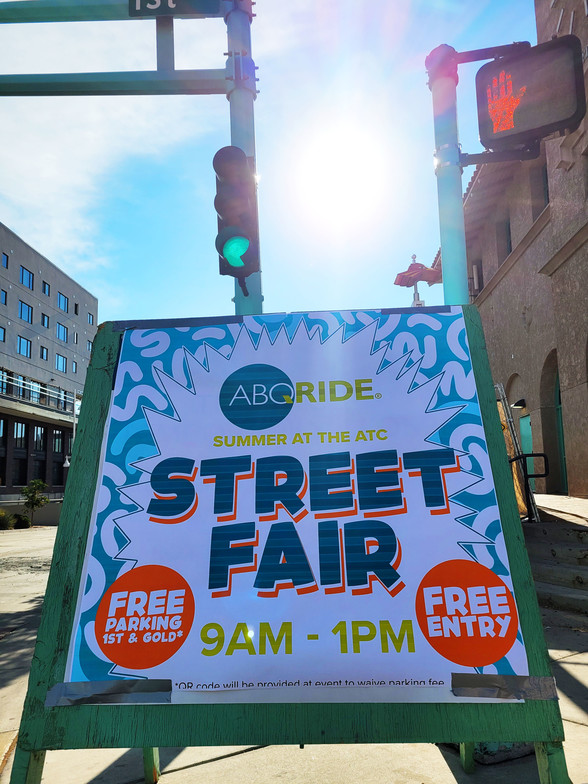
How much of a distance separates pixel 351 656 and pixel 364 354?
1181 millimetres

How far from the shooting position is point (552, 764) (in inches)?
73.2

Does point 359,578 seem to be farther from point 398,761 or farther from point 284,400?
point 398,761

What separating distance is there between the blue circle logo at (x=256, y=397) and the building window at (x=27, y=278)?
50.3m

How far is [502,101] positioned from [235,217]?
6.95 ft

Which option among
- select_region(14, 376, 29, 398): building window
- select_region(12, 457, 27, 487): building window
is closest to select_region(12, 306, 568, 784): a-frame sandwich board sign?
select_region(14, 376, 29, 398): building window

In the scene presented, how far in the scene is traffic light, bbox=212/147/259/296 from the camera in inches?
183

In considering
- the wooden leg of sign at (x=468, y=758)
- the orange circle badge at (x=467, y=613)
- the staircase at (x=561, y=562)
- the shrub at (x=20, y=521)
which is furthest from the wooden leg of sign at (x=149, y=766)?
the shrub at (x=20, y=521)

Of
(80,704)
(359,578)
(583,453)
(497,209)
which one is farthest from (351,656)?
(497,209)

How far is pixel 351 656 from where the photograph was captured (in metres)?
2.03

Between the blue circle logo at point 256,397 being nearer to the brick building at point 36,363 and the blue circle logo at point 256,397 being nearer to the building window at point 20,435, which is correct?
the brick building at point 36,363

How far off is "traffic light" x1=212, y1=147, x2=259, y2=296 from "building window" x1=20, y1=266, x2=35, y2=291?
47979mm

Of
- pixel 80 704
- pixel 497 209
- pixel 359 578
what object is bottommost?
pixel 80 704

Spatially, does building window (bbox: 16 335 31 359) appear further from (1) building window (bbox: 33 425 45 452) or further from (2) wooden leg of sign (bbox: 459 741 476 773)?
(2) wooden leg of sign (bbox: 459 741 476 773)

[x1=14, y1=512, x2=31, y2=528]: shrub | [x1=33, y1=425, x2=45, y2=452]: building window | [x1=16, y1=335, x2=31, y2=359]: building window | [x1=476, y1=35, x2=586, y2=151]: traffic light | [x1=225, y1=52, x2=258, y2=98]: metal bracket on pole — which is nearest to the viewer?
[x1=476, y1=35, x2=586, y2=151]: traffic light
